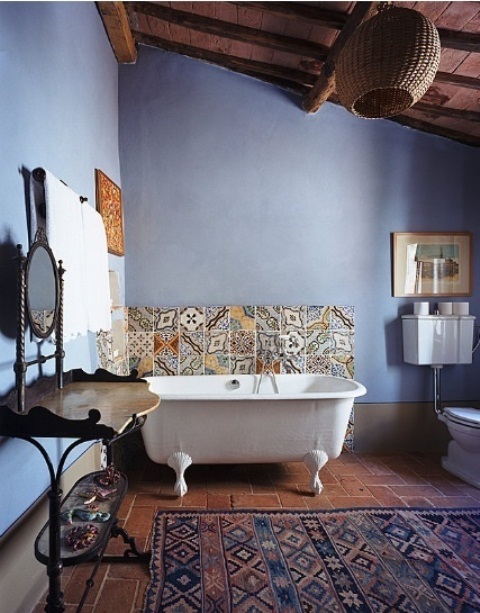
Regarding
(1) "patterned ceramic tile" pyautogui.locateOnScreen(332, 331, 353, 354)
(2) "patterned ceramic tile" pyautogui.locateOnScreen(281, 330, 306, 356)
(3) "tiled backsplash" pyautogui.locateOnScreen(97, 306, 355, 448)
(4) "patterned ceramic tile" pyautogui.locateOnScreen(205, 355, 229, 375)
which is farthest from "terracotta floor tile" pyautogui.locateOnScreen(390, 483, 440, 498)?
(4) "patterned ceramic tile" pyautogui.locateOnScreen(205, 355, 229, 375)

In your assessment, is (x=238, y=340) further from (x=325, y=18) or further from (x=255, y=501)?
(x=325, y=18)

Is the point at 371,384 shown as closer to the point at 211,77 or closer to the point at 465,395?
the point at 465,395

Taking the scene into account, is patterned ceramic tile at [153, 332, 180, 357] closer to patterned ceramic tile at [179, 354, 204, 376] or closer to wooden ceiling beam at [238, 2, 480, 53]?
patterned ceramic tile at [179, 354, 204, 376]

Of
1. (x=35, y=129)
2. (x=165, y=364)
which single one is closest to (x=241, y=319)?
(x=165, y=364)

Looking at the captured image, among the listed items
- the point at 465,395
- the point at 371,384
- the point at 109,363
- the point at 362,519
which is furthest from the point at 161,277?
the point at 465,395

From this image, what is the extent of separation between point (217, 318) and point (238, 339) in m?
0.24

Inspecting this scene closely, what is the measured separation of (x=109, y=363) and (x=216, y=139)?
6.49 feet

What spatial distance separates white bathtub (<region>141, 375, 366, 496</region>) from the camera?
7.61 ft

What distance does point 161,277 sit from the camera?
10.1 feet

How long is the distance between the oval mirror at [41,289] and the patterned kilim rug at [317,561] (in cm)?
119

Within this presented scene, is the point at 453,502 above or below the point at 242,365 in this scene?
below

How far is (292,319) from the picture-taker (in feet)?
10.2

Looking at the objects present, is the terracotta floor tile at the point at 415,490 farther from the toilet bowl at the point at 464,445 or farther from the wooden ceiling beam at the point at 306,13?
the wooden ceiling beam at the point at 306,13

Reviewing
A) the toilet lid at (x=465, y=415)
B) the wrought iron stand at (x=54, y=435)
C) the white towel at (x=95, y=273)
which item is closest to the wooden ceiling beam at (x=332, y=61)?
the white towel at (x=95, y=273)
